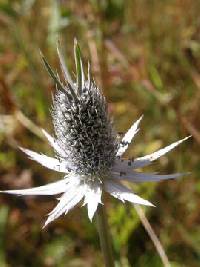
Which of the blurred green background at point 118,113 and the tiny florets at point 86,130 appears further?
the blurred green background at point 118,113

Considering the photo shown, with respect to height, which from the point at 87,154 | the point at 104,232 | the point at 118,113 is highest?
the point at 118,113

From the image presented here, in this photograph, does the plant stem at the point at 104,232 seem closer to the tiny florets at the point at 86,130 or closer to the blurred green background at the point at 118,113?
the tiny florets at the point at 86,130

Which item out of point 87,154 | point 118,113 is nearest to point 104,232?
point 87,154

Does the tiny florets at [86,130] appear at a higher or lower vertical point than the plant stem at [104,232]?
higher

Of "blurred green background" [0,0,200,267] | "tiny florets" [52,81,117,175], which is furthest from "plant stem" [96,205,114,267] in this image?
"blurred green background" [0,0,200,267]

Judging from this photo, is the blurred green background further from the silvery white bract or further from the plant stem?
the silvery white bract

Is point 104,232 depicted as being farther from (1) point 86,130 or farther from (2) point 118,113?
(2) point 118,113

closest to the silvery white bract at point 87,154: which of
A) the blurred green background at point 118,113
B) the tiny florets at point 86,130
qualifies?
the tiny florets at point 86,130
